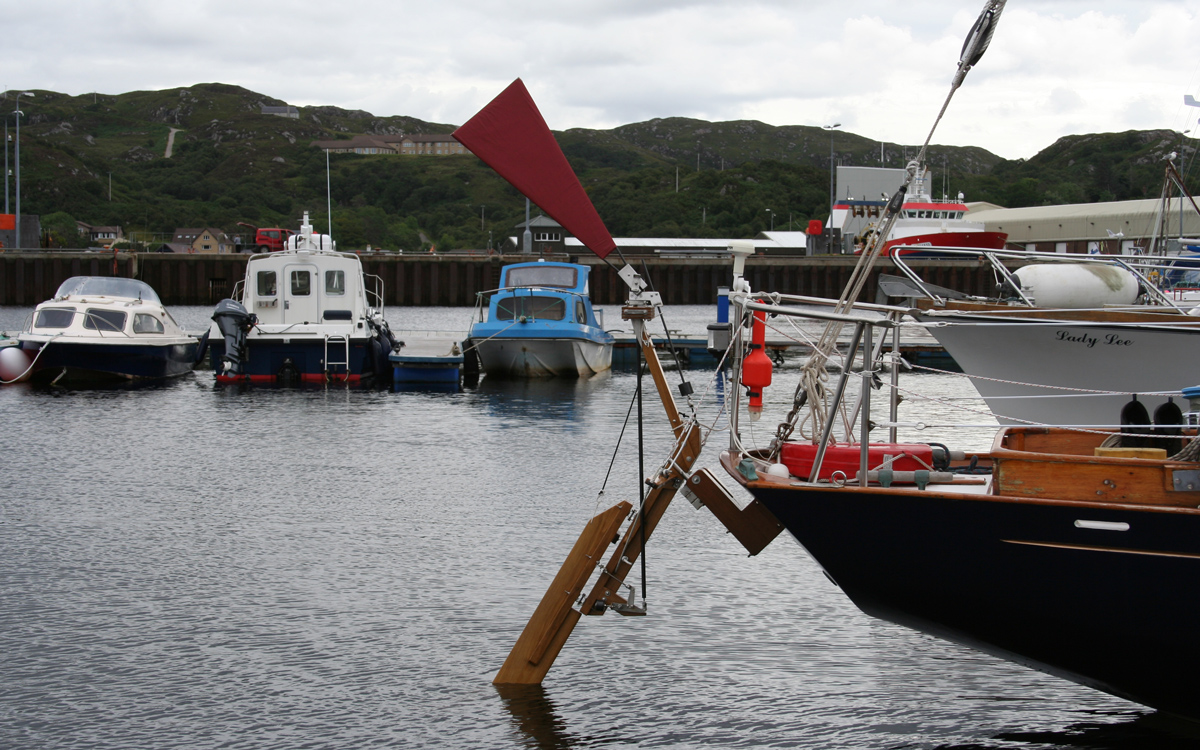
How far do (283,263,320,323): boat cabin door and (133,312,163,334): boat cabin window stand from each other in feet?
12.1

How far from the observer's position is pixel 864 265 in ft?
26.2

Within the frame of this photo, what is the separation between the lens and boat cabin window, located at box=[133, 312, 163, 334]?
27688 mm

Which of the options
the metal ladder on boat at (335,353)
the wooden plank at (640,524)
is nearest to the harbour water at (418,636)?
the wooden plank at (640,524)

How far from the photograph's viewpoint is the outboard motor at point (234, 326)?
84.6 ft

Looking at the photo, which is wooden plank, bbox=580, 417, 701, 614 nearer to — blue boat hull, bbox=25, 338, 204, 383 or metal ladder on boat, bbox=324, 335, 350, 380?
metal ladder on boat, bbox=324, 335, 350, 380

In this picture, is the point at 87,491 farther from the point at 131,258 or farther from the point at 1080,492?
the point at 131,258

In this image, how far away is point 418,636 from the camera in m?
8.67

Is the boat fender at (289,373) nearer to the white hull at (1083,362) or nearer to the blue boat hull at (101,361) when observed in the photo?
the blue boat hull at (101,361)

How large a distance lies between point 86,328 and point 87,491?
1421 cm

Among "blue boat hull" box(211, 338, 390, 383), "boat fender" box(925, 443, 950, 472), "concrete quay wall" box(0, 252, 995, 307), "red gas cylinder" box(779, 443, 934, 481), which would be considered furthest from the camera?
"concrete quay wall" box(0, 252, 995, 307)

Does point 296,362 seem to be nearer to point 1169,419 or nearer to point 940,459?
point 940,459

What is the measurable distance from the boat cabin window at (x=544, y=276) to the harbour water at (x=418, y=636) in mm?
14392

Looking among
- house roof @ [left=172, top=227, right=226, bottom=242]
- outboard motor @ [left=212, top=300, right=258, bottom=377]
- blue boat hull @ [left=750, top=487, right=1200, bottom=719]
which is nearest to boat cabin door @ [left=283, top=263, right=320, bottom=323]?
outboard motor @ [left=212, top=300, right=258, bottom=377]

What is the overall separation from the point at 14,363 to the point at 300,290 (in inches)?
273
